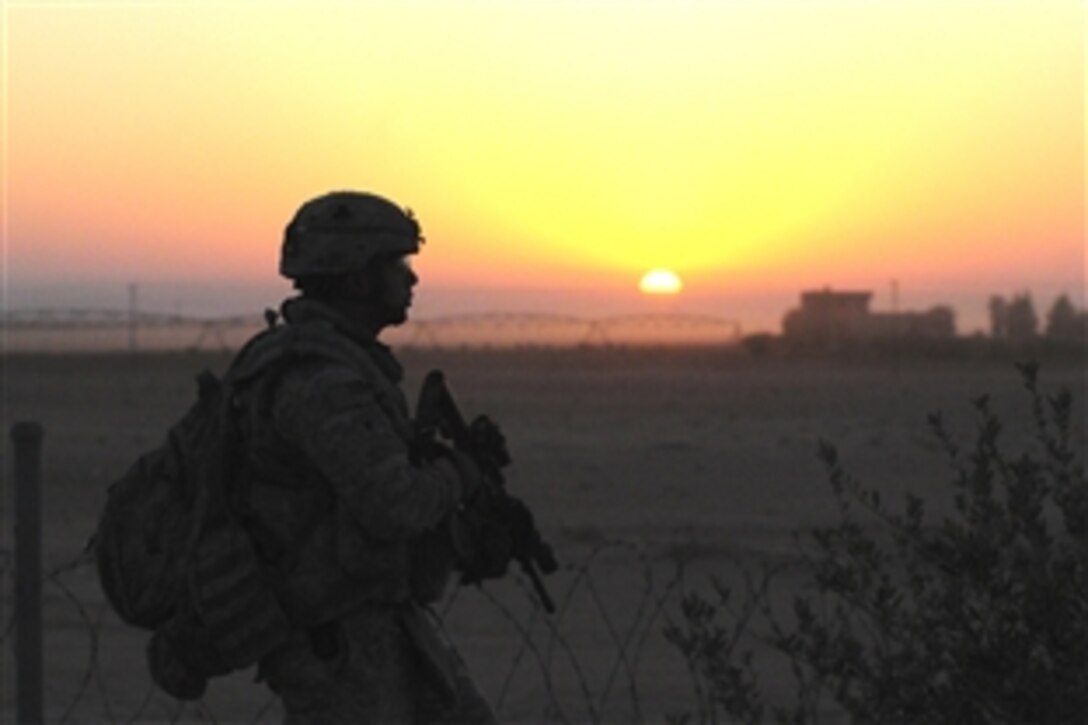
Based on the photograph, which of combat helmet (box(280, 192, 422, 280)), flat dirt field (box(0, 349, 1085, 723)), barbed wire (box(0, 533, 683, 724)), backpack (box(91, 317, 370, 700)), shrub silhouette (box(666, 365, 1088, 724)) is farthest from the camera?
flat dirt field (box(0, 349, 1085, 723))

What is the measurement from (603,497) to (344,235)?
1397 cm

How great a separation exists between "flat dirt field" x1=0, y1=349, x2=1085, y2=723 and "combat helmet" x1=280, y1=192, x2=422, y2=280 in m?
1.86

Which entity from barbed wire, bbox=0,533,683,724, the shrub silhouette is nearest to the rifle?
the shrub silhouette

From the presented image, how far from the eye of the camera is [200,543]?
157 inches

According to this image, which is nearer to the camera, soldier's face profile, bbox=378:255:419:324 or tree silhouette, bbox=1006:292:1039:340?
soldier's face profile, bbox=378:255:419:324

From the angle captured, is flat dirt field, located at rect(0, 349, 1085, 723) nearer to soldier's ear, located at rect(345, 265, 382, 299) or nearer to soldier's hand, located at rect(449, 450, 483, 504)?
soldier's hand, located at rect(449, 450, 483, 504)

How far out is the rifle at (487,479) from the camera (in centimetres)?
418

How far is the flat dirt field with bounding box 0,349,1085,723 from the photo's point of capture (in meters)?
9.00

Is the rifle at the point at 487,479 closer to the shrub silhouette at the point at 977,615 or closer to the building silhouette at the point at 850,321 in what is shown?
the shrub silhouette at the point at 977,615

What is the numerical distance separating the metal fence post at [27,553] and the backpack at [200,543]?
897mm

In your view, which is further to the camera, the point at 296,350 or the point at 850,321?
the point at 850,321

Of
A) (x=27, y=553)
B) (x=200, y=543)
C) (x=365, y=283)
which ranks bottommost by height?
(x=27, y=553)

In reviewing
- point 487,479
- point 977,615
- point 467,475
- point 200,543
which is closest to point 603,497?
point 977,615

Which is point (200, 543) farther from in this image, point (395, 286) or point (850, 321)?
point (850, 321)
